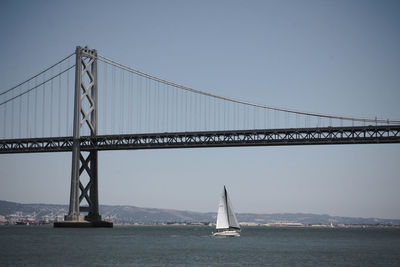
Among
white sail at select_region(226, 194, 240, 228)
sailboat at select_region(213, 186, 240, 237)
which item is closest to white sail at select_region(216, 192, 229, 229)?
sailboat at select_region(213, 186, 240, 237)

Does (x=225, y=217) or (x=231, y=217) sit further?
(x=231, y=217)

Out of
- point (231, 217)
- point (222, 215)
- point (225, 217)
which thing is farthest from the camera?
point (231, 217)

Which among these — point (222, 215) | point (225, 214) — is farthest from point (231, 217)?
point (222, 215)

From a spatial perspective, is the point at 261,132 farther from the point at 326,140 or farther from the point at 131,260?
the point at 131,260

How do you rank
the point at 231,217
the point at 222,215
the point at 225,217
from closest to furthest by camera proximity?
1. the point at 222,215
2. the point at 225,217
3. the point at 231,217

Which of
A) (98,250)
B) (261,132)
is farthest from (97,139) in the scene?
(98,250)

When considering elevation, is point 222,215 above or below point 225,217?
above

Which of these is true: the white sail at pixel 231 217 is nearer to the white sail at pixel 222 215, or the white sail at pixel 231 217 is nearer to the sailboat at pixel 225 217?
the sailboat at pixel 225 217

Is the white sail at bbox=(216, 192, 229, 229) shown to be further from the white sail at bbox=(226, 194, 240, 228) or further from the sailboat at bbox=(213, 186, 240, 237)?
the white sail at bbox=(226, 194, 240, 228)

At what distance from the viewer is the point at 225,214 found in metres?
67.4

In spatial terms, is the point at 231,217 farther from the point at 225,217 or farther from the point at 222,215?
the point at 222,215

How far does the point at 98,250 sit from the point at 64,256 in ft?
15.7

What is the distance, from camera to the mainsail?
66.7m

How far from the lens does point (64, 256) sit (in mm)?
41719
